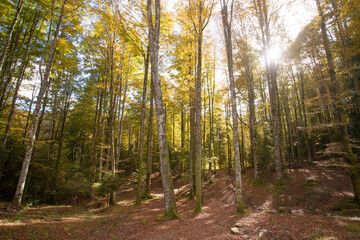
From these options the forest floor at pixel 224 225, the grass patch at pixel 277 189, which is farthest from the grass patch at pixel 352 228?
the grass patch at pixel 277 189

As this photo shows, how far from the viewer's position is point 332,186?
10.3 m

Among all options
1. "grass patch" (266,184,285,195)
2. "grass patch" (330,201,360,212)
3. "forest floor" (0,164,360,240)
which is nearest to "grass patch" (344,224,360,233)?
"forest floor" (0,164,360,240)

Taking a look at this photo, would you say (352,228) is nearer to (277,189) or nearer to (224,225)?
(224,225)

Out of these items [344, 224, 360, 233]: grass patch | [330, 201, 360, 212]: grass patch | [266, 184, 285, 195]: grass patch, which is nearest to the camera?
[344, 224, 360, 233]: grass patch

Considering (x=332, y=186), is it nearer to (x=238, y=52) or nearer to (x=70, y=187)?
(x=238, y=52)

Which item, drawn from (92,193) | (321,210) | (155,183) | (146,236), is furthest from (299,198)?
(155,183)

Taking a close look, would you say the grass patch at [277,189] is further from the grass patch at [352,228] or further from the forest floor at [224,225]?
the grass patch at [352,228]

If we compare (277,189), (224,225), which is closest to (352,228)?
(224,225)

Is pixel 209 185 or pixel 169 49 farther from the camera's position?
pixel 209 185

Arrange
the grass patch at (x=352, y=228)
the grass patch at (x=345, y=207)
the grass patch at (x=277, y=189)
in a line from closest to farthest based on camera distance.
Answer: the grass patch at (x=352, y=228) → the grass patch at (x=345, y=207) → the grass patch at (x=277, y=189)

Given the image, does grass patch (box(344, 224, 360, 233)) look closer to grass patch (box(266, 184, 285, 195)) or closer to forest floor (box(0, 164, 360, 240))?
forest floor (box(0, 164, 360, 240))

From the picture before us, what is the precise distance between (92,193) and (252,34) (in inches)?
690

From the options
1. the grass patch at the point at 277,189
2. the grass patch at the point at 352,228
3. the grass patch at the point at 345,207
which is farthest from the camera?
the grass patch at the point at 277,189

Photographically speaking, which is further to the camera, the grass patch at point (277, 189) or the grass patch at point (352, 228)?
the grass patch at point (277, 189)
